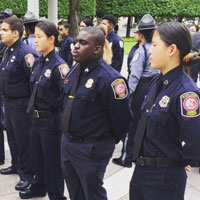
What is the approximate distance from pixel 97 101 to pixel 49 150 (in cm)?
96

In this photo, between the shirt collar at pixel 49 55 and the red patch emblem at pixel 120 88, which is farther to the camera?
the shirt collar at pixel 49 55

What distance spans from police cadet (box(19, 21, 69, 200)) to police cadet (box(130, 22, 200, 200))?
130 cm

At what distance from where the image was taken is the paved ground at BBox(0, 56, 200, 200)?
3832 mm

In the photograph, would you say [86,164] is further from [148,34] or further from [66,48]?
[66,48]

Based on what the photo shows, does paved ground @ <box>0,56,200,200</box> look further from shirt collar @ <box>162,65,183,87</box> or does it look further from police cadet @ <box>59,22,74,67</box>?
police cadet @ <box>59,22,74,67</box>

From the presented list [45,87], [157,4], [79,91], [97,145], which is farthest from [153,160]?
[157,4]

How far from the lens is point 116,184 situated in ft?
13.5

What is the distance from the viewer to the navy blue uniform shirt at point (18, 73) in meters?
3.77

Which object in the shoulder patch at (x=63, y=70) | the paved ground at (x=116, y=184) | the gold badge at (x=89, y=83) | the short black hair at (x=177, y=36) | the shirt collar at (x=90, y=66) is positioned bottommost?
the paved ground at (x=116, y=184)

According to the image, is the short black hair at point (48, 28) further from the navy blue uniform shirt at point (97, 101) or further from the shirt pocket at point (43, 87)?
the navy blue uniform shirt at point (97, 101)

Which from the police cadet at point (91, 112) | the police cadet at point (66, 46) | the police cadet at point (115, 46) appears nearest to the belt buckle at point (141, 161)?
the police cadet at point (91, 112)

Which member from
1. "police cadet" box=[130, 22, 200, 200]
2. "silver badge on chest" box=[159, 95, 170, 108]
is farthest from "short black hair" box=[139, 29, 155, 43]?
"silver badge on chest" box=[159, 95, 170, 108]

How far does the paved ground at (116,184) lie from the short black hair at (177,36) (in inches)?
84.0

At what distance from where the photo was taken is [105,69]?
267 centimetres
